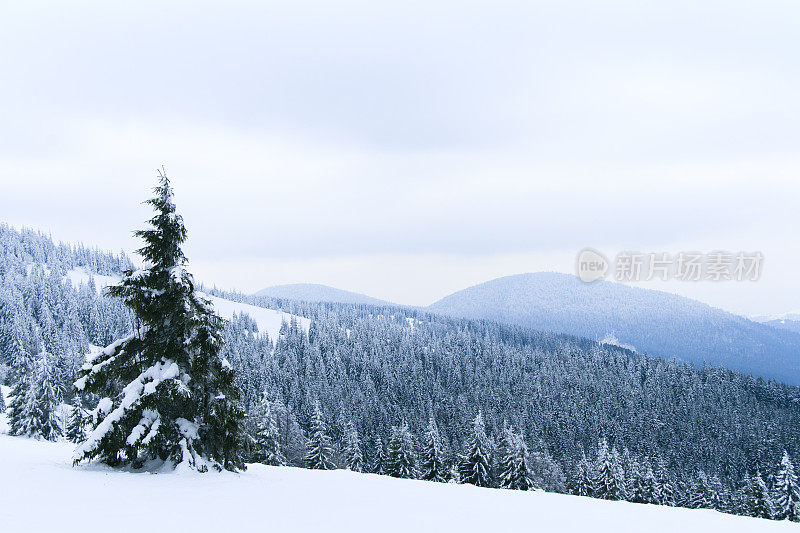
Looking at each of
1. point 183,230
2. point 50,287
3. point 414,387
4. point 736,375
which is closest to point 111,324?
point 50,287

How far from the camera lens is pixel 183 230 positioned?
54.6 feet

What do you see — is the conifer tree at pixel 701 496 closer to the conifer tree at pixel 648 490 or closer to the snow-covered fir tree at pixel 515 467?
the conifer tree at pixel 648 490

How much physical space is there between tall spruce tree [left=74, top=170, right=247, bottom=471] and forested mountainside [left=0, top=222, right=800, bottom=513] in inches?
1819

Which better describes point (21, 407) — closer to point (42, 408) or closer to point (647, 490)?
point (42, 408)

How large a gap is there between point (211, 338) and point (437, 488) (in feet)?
29.4

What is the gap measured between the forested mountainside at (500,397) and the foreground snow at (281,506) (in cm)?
4669

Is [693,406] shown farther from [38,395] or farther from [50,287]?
[50,287]

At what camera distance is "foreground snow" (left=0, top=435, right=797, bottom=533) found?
33.5ft

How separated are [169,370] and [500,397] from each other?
137770 mm

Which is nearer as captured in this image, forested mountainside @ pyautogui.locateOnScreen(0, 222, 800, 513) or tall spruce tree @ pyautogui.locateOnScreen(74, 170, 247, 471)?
tall spruce tree @ pyautogui.locateOnScreen(74, 170, 247, 471)

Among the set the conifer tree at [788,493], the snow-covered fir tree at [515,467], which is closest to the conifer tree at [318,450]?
the snow-covered fir tree at [515,467]

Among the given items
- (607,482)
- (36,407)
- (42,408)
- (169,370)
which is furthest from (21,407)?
(607,482)

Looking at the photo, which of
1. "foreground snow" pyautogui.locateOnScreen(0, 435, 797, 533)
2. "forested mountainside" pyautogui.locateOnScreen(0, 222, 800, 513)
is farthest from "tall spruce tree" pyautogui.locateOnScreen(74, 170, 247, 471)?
"forested mountainside" pyautogui.locateOnScreen(0, 222, 800, 513)

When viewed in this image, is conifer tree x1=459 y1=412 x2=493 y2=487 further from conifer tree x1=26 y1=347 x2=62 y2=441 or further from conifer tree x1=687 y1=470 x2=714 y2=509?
conifer tree x1=26 y1=347 x2=62 y2=441
